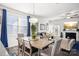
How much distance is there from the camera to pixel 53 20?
162 centimetres

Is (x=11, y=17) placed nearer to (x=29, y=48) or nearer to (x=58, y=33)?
(x=29, y=48)

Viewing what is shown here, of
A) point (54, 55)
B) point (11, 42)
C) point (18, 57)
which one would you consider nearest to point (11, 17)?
point (11, 42)

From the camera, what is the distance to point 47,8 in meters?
1.61

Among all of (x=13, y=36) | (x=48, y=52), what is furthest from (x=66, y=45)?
A: (x=13, y=36)

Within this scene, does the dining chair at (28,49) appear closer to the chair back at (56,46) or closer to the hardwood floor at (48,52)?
the hardwood floor at (48,52)

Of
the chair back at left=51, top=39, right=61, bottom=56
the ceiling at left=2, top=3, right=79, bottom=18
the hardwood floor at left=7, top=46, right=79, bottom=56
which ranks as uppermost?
the ceiling at left=2, top=3, right=79, bottom=18

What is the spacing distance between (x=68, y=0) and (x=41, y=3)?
0.45 metres

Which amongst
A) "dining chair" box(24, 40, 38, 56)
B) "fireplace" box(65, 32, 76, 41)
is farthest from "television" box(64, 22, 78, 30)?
"dining chair" box(24, 40, 38, 56)

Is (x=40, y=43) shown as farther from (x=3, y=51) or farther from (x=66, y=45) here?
(x=3, y=51)

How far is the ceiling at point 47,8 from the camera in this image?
62.2 inches

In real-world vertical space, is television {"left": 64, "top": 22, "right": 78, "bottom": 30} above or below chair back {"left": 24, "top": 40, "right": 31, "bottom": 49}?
above

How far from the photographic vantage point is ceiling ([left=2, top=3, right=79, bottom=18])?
158 centimetres

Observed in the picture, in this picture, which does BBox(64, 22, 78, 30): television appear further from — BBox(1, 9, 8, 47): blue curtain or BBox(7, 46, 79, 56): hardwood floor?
BBox(1, 9, 8, 47): blue curtain

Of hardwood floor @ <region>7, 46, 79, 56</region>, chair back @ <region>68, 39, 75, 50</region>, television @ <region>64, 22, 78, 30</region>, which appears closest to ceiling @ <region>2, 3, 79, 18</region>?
television @ <region>64, 22, 78, 30</region>
